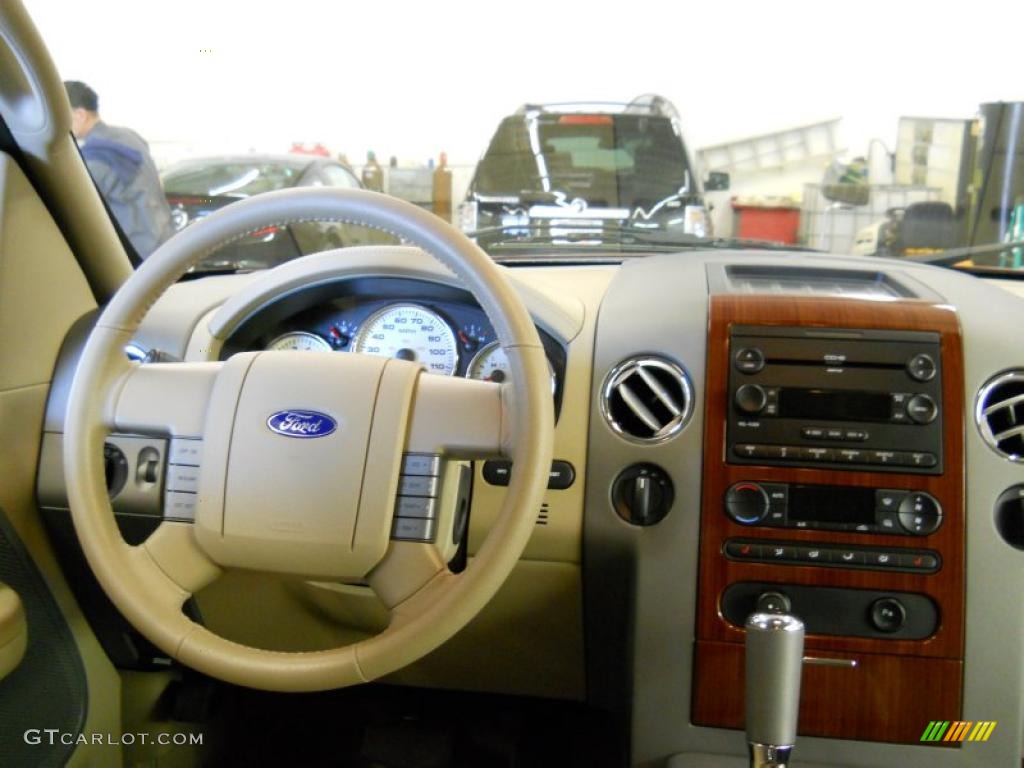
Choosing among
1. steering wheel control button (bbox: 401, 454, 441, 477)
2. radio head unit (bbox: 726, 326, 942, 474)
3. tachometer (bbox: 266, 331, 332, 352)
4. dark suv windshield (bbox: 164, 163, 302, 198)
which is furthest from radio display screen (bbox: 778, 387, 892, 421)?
dark suv windshield (bbox: 164, 163, 302, 198)

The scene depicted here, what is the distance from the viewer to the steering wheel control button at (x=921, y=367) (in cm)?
147

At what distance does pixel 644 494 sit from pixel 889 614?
0.42 meters

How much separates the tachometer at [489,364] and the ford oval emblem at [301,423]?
0.47 m

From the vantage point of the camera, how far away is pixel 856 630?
150 cm

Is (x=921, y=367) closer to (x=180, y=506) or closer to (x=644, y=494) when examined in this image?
(x=644, y=494)

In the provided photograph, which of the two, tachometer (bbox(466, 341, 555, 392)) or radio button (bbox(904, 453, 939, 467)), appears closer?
radio button (bbox(904, 453, 939, 467))

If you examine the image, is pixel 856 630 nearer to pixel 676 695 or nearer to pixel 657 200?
pixel 676 695

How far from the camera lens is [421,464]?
1.20 m

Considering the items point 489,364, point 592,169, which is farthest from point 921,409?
point 592,169

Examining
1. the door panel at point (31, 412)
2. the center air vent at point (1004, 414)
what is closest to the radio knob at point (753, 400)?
the center air vent at point (1004, 414)

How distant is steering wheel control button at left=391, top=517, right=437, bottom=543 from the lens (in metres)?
1.20

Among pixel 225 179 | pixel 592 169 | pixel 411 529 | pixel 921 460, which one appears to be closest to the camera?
pixel 411 529

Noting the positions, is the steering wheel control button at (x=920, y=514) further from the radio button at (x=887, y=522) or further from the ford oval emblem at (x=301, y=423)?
the ford oval emblem at (x=301, y=423)

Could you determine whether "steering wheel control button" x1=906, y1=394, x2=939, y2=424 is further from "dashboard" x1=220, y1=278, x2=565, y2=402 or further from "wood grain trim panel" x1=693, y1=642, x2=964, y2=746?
"dashboard" x1=220, y1=278, x2=565, y2=402
